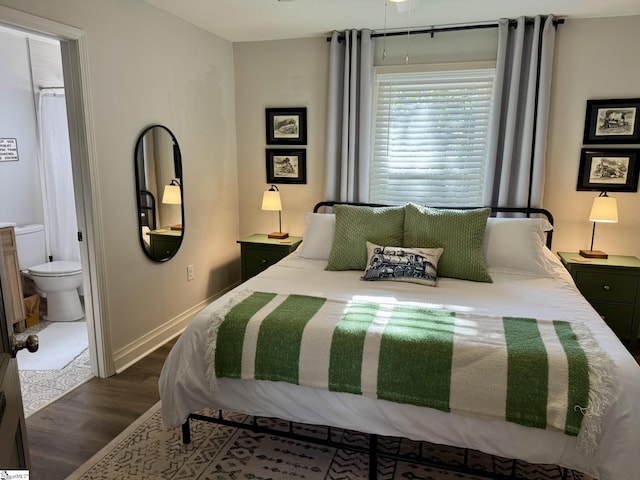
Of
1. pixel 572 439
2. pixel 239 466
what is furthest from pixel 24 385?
pixel 572 439

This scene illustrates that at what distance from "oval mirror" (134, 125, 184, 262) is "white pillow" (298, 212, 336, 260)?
1.02m

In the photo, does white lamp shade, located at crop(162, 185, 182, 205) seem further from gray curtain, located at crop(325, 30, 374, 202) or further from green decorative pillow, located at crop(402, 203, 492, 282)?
green decorative pillow, located at crop(402, 203, 492, 282)

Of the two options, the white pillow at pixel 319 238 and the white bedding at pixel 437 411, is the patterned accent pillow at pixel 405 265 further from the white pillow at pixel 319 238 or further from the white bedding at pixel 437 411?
the white pillow at pixel 319 238

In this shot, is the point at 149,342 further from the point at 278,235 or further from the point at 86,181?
the point at 278,235

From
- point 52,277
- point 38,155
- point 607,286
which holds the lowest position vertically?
point 52,277

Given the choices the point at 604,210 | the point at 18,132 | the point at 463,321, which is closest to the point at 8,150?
the point at 18,132

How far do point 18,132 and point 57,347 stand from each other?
6.91ft

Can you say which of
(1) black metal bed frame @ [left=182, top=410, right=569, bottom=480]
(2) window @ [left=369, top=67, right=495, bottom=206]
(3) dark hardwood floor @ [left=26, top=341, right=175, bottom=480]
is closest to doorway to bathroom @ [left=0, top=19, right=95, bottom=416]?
(3) dark hardwood floor @ [left=26, top=341, right=175, bottom=480]

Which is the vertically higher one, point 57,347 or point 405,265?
point 405,265

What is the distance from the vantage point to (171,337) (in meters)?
3.49

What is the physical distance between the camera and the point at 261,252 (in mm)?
3844

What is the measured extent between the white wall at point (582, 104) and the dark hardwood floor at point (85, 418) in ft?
10.7

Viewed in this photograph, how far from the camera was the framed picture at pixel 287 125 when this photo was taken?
13.1 feet

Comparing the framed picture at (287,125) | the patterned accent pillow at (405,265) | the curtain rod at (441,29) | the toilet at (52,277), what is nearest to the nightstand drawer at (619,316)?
the patterned accent pillow at (405,265)
